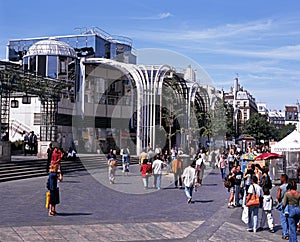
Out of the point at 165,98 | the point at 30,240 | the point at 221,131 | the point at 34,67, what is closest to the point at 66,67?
the point at 34,67

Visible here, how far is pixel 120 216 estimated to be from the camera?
39.7ft

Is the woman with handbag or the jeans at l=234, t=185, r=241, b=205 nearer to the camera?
A: the woman with handbag

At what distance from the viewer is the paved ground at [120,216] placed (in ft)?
32.6

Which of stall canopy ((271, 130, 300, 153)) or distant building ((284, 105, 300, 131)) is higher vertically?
distant building ((284, 105, 300, 131))

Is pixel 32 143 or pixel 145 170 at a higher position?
pixel 32 143

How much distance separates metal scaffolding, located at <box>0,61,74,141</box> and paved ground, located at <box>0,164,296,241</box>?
8.06 meters

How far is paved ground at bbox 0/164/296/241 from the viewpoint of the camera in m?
9.93

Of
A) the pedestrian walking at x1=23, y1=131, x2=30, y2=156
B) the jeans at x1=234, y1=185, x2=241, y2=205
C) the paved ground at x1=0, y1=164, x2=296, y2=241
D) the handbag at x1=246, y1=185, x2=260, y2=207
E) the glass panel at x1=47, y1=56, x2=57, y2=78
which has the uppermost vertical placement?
the glass panel at x1=47, y1=56, x2=57, y2=78

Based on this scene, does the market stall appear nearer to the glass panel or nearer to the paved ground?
the paved ground

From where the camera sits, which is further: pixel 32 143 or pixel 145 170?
pixel 32 143

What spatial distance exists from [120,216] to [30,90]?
58.7ft

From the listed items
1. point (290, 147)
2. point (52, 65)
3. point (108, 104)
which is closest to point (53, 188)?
point (290, 147)

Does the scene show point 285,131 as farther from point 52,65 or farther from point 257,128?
point 52,65

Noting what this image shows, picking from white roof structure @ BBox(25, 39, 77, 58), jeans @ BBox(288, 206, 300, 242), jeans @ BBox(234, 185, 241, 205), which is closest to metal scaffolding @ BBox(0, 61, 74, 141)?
white roof structure @ BBox(25, 39, 77, 58)
